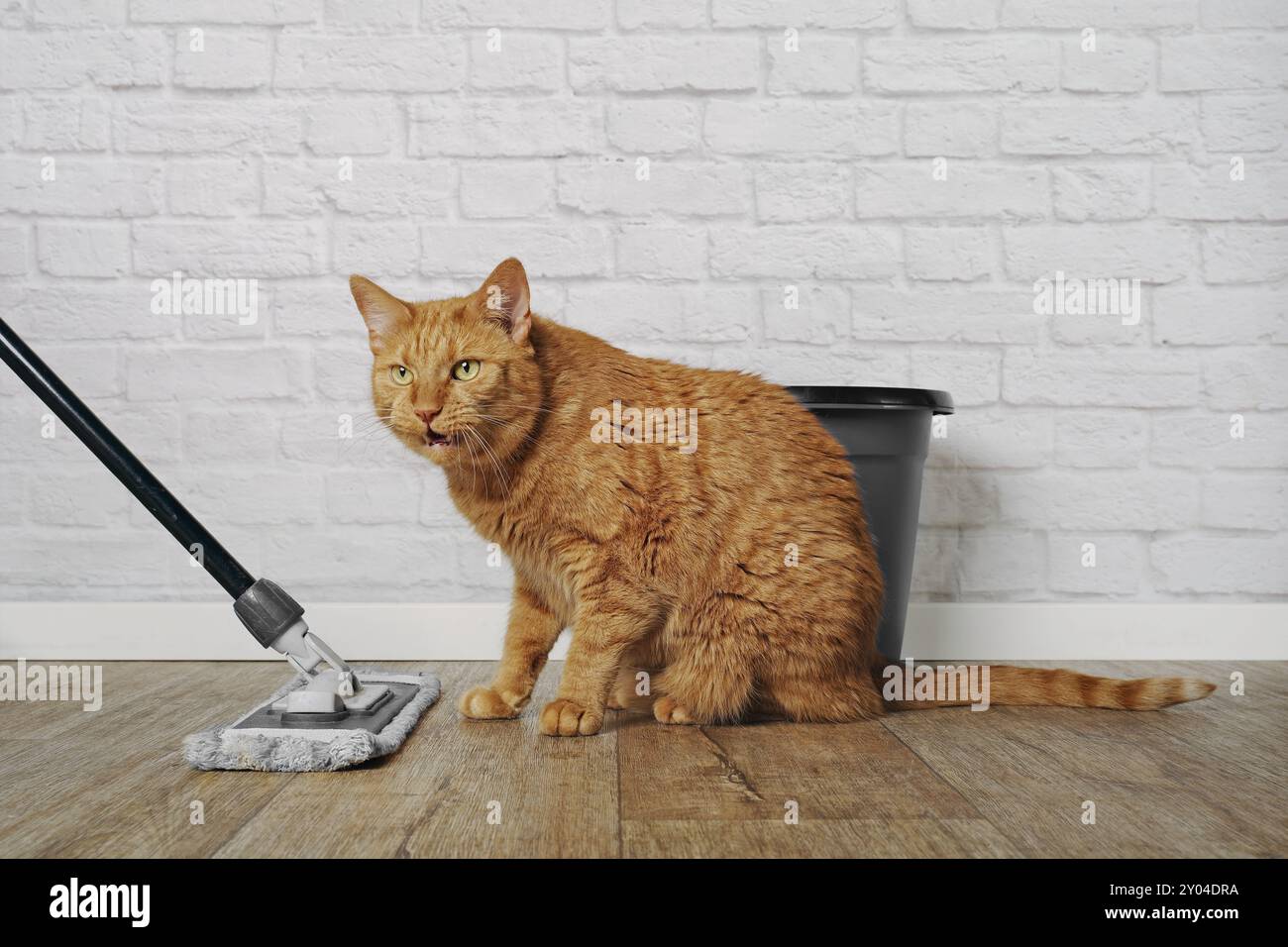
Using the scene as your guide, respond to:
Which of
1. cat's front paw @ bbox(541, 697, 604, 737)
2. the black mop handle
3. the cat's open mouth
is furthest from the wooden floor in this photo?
the cat's open mouth

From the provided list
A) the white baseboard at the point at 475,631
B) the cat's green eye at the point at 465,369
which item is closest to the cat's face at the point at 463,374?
the cat's green eye at the point at 465,369

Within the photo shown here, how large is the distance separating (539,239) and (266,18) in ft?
2.24

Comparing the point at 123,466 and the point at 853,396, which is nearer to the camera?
the point at 123,466

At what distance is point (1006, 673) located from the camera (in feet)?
4.98

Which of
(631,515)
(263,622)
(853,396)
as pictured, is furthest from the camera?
(853,396)

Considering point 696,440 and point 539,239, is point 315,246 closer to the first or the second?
point 539,239

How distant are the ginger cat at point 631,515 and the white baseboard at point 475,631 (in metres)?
0.53

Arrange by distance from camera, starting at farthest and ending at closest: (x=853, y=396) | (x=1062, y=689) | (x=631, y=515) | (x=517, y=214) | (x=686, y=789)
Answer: (x=517, y=214) < (x=853, y=396) < (x=1062, y=689) < (x=631, y=515) < (x=686, y=789)

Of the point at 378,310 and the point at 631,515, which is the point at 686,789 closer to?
the point at 631,515

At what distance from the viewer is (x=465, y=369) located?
136 cm

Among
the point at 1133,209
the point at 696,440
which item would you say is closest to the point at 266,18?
the point at 696,440

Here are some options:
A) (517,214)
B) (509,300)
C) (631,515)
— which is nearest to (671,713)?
(631,515)

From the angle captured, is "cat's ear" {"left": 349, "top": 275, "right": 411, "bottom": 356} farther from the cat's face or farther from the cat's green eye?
the cat's green eye

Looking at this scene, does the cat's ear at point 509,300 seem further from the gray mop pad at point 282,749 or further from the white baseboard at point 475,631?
the white baseboard at point 475,631
